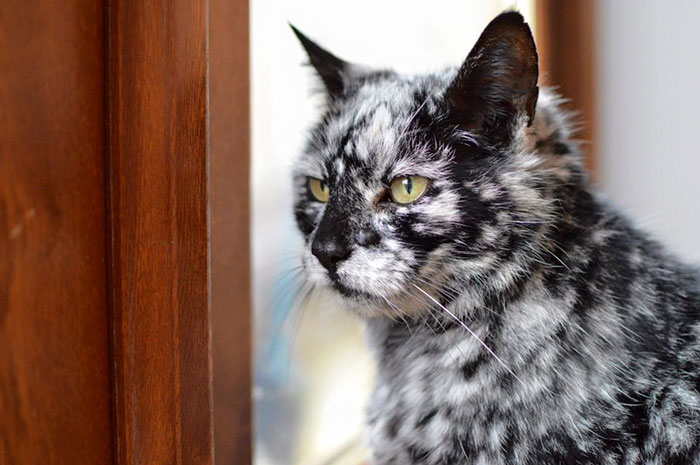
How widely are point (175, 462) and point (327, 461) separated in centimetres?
39

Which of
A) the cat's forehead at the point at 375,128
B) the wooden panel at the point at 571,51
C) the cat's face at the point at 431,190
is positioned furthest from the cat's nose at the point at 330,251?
the wooden panel at the point at 571,51

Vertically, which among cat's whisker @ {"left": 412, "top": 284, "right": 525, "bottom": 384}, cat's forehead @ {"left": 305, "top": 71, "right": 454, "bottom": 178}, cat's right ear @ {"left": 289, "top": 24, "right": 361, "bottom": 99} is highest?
cat's right ear @ {"left": 289, "top": 24, "right": 361, "bottom": 99}

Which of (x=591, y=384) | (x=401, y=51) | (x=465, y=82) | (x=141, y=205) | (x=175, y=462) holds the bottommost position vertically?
(x=175, y=462)

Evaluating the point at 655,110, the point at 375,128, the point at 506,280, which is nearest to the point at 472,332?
the point at 506,280

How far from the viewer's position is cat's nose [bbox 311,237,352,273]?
2.61 ft

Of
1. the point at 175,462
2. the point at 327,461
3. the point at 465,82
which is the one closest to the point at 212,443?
the point at 175,462

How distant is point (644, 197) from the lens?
0.97 metres

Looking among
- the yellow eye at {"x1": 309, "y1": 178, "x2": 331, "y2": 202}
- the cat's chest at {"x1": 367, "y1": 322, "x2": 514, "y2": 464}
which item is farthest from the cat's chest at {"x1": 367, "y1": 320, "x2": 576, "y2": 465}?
the yellow eye at {"x1": 309, "y1": 178, "x2": 331, "y2": 202}

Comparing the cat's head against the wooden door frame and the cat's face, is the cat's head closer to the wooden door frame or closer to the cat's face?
the cat's face

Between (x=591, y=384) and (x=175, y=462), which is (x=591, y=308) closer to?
(x=591, y=384)

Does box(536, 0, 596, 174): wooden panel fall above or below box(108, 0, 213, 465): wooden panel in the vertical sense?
above

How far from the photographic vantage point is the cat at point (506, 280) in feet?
2.50

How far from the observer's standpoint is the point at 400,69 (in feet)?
3.61

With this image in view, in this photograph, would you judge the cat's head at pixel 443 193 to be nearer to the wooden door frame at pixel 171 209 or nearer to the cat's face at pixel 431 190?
the cat's face at pixel 431 190
